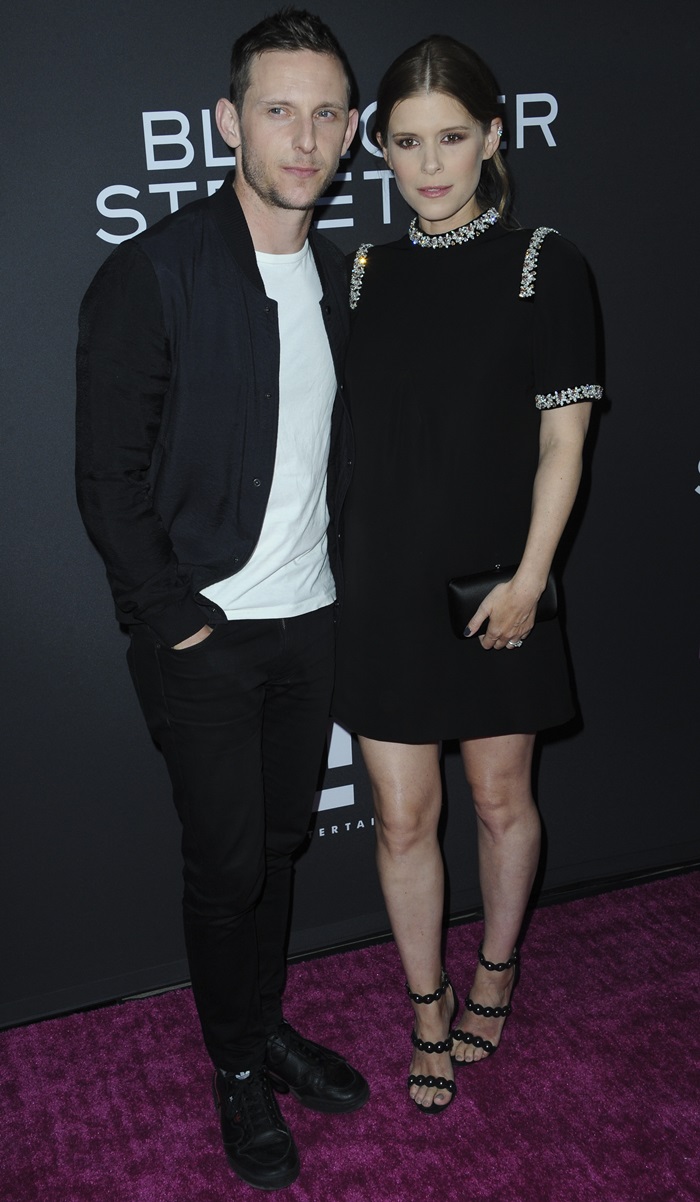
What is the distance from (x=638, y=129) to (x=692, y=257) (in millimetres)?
312

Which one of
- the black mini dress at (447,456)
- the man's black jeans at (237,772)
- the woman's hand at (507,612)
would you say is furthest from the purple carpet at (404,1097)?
the woman's hand at (507,612)

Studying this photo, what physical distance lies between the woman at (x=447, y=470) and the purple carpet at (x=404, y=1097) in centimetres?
14

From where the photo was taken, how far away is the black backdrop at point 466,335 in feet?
6.95

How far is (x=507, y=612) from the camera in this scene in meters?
2.00

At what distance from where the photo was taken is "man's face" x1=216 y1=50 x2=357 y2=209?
70.3 inches

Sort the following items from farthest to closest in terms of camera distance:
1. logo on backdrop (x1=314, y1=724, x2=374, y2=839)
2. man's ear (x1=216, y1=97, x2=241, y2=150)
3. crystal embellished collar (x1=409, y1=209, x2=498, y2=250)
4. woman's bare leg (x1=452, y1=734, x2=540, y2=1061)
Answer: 1. logo on backdrop (x1=314, y1=724, x2=374, y2=839)
2. woman's bare leg (x1=452, y1=734, x2=540, y2=1061)
3. crystal embellished collar (x1=409, y1=209, x2=498, y2=250)
4. man's ear (x1=216, y1=97, x2=241, y2=150)

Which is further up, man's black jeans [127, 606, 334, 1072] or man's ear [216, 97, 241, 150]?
man's ear [216, 97, 241, 150]

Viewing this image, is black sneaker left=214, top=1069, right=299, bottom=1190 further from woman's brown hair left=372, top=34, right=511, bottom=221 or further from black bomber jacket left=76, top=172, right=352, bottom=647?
woman's brown hair left=372, top=34, right=511, bottom=221

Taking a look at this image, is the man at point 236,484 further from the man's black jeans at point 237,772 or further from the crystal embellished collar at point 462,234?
the crystal embellished collar at point 462,234

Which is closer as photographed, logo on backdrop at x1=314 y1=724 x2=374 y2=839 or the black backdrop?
the black backdrop

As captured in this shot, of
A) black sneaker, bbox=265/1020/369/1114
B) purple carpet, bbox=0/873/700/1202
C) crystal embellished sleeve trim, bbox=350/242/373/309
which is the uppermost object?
crystal embellished sleeve trim, bbox=350/242/373/309

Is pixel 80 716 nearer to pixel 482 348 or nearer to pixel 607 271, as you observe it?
pixel 482 348

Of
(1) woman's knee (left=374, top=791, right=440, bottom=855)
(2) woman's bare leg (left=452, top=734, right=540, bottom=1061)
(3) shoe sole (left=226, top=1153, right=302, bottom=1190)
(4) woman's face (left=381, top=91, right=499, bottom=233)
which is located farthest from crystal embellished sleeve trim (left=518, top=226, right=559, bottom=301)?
(3) shoe sole (left=226, top=1153, right=302, bottom=1190)

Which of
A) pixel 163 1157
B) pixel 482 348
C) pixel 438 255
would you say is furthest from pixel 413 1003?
pixel 438 255
